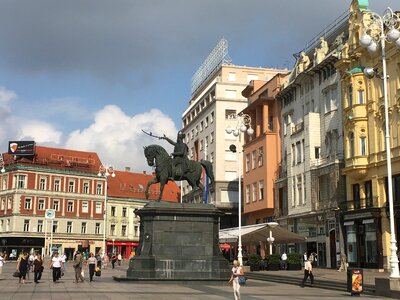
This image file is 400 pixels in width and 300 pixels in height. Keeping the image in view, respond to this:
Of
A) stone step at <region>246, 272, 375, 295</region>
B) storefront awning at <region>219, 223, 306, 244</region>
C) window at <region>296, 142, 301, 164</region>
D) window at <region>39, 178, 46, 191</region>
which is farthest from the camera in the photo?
window at <region>39, 178, 46, 191</region>

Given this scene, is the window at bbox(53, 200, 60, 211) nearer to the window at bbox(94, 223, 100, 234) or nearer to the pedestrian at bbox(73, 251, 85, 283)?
the window at bbox(94, 223, 100, 234)

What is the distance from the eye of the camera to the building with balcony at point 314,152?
49.5 m

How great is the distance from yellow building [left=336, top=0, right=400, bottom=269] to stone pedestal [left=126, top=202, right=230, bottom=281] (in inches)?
713

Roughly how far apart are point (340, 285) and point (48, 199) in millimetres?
70323

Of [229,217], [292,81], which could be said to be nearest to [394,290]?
[292,81]

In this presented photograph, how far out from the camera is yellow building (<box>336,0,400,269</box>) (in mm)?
42406

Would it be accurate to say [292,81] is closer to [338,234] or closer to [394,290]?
[338,234]

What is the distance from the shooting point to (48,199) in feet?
302

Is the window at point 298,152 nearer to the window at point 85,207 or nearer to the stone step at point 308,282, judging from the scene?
the stone step at point 308,282

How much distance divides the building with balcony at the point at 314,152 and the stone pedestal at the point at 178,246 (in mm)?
21724

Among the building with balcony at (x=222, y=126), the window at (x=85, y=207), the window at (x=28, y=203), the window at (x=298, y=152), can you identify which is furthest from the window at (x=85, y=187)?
the window at (x=298, y=152)

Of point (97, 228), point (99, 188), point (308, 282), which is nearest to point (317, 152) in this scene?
point (308, 282)

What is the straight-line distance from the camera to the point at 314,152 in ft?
174

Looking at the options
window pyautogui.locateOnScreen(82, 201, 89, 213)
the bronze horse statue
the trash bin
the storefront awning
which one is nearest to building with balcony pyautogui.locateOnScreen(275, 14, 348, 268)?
the storefront awning
